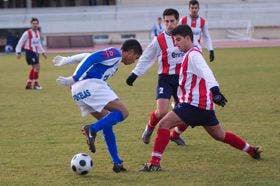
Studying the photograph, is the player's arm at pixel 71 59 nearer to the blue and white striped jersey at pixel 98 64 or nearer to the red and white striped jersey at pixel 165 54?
the blue and white striped jersey at pixel 98 64

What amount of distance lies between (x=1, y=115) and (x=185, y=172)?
18.8 ft

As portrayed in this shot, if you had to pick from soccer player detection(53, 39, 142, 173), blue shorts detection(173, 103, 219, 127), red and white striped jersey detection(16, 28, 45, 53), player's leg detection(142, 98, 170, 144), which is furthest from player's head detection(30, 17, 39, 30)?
blue shorts detection(173, 103, 219, 127)

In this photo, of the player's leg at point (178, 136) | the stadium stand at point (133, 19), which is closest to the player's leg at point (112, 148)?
the player's leg at point (178, 136)

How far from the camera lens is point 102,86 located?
6.55 metres

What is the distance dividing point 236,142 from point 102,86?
69.4 inches

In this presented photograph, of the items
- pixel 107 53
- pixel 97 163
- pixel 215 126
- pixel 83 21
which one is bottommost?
pixel 83 21

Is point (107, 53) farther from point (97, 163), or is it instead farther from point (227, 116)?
point (227, 116)

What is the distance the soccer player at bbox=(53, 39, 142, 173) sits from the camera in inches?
255

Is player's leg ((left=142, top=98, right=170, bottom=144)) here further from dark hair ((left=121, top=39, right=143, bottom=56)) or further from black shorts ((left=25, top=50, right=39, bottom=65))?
black shorts ((left=25, top=50, right=39, bottom=65))

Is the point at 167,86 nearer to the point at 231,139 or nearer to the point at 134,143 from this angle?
the point at 134,143

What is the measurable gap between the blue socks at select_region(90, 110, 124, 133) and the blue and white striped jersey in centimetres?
47

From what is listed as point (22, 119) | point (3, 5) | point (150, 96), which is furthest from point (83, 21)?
point (22, 119)

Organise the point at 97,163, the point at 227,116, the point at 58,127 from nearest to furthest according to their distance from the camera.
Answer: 1. the point at 97,163
2. the point at 58,127
3. the point at 227,116

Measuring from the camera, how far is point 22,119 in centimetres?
1058
